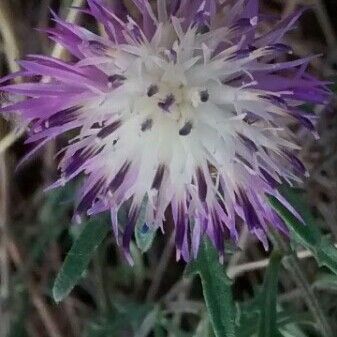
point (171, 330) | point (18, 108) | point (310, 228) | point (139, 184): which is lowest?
point (171, 330)

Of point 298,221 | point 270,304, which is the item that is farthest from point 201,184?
point 270,304

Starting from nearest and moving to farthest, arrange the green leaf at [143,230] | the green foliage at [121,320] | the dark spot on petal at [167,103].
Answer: the dark spot on petal at [167,103], the green leaf at [143,230], the green foliage at [121,320]

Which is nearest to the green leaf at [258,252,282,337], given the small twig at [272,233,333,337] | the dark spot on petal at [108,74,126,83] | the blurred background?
the small twig at [272,233,333,337]

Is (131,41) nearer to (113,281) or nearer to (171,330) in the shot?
(171,330)

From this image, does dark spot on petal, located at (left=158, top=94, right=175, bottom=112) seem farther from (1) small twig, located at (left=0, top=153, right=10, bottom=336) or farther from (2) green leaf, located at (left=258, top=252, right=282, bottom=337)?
(1) small twig, located at (left=0, top=153, right=10, bottom=336)

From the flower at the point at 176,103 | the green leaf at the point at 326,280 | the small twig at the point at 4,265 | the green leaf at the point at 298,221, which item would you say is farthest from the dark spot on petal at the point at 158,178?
the small twig at the point at 4,265

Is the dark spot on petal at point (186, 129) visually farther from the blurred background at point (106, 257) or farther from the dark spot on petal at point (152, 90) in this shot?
the blurred background at point (106, 257)

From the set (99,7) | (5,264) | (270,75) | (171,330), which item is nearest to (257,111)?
(270,75)
